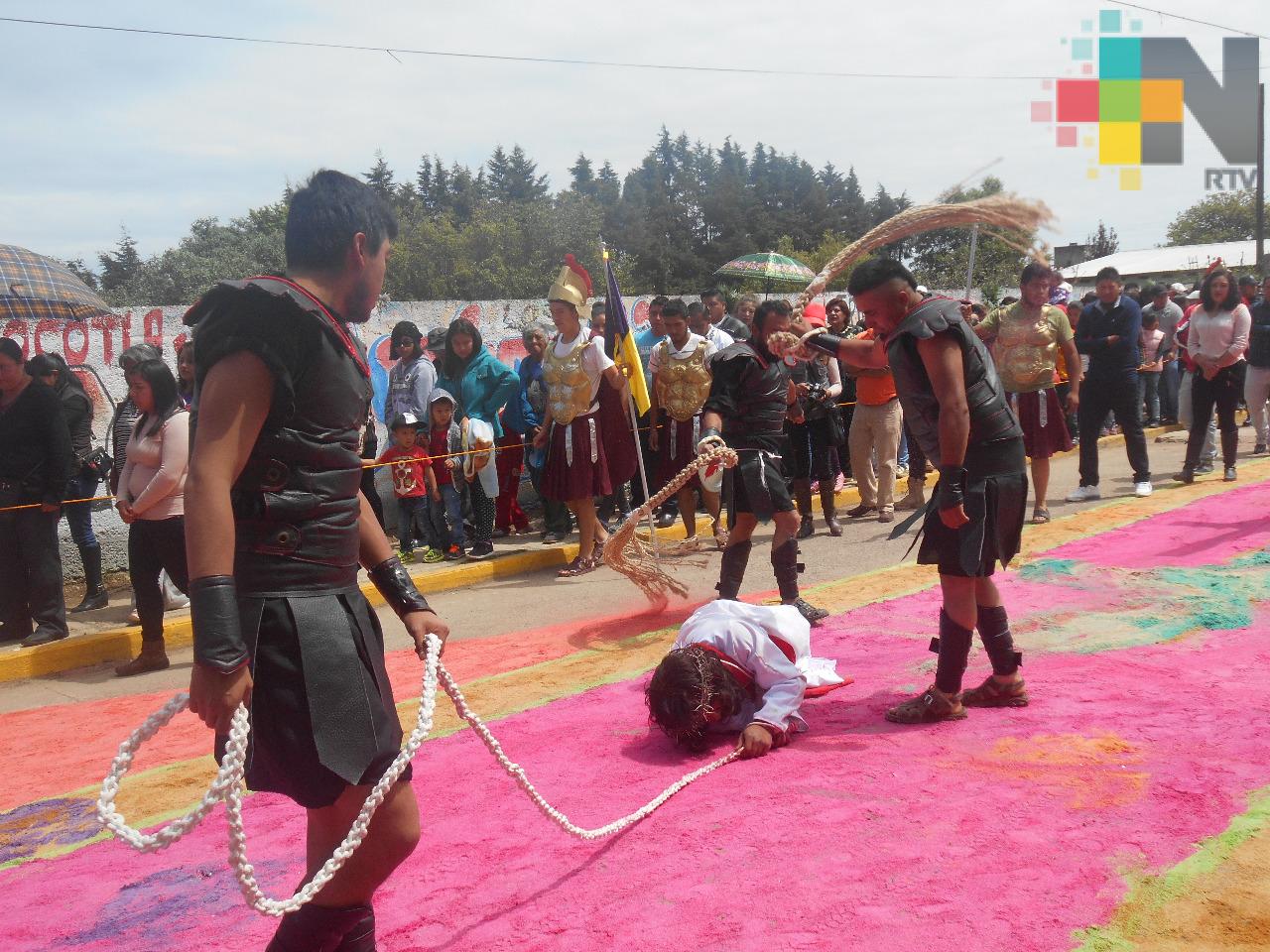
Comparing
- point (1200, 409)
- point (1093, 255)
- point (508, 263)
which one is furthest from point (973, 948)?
point (1093, 255)

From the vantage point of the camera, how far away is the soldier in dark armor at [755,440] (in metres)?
6.25

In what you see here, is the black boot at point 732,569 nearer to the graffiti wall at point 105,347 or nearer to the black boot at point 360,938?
the black boot at point 360,938

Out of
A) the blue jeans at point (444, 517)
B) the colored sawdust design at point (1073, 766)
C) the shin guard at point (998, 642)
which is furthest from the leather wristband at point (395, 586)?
the blue jeans at point (444, 517)

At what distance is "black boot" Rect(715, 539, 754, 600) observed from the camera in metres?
6.20

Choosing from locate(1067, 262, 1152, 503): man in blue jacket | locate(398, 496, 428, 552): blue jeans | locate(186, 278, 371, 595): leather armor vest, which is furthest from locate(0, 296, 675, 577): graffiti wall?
locate(186, 278, 371, 595): leather armor vest

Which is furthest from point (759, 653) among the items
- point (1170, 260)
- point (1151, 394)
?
point (1170, 260)

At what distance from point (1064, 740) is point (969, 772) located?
0.46 m

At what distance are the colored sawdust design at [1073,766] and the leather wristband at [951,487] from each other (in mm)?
950

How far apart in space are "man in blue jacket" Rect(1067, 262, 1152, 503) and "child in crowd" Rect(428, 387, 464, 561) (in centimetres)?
591

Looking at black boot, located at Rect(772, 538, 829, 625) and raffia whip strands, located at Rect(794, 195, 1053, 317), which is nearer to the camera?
raffia whip strands, located at Rect(794, 195, 1053, 317)

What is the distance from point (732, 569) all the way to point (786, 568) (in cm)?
33

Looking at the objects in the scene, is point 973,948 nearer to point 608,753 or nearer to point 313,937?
point 313,937

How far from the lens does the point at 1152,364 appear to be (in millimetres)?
14562

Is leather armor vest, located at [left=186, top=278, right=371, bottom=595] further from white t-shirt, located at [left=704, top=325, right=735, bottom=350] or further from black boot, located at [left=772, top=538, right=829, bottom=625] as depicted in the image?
white t-shirt, located at [left=704, top=325, right=735, bottom=350]
